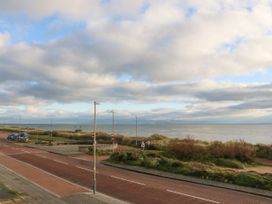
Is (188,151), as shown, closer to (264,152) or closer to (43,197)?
(264,152)

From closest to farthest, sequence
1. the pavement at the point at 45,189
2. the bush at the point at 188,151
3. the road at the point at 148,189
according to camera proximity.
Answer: the pavement at the point at 45,189, the road at the point at 148,189, the bush at the point at 188,151

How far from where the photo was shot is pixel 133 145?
6091 centimetres

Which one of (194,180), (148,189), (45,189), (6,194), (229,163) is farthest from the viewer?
(229,163)

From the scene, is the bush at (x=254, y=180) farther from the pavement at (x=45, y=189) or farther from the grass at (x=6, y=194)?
the grass at (x=6, y=194)

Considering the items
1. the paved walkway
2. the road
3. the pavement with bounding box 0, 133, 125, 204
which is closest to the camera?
the paved walkway

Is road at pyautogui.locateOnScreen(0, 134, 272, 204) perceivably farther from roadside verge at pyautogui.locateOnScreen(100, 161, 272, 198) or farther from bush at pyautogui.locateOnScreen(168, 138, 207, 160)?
bush at pyautogui.locateOnScreen(168, 138, 207, 160)

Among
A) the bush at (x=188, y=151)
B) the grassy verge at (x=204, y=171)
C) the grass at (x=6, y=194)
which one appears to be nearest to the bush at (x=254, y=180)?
the grassy verge at (x=204, y=171)

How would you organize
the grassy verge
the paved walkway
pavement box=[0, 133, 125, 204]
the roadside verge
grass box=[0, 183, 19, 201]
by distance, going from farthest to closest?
the grassy verge < the roadside verge < grass box=[0, 183, 19, 201] < pavement box=[0, 133, 125, 204] < the paved walkway

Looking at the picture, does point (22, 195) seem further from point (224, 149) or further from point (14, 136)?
point (14, 136)

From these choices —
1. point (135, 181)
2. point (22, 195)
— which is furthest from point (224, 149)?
point (22, 195)

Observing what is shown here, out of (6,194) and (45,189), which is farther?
(45,189)

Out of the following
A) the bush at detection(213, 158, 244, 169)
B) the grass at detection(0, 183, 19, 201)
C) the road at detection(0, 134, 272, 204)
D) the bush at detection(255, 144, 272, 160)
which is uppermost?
the bush at detection(255, 144, 272, 160)

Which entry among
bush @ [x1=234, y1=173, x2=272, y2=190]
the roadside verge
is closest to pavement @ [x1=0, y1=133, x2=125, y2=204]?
the roadside verge

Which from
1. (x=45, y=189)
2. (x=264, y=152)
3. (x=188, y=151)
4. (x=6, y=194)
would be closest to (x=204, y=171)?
(x=45, y=189)
